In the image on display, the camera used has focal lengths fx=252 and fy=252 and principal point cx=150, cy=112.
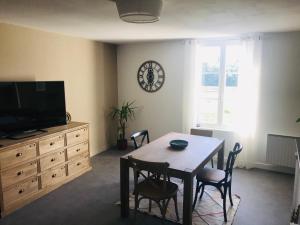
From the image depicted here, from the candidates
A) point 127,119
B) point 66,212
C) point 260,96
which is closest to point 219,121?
point 260,96

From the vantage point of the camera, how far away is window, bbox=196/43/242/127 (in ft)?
14.8

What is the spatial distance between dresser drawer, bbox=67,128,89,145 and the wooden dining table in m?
1.27

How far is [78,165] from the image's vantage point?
4016 millimetres

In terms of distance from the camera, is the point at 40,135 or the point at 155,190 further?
the point at 40,135

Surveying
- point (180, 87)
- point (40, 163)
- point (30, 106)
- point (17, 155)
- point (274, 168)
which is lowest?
point (274, 168)

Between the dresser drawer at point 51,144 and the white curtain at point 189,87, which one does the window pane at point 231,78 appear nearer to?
the white curtain at point 189,87

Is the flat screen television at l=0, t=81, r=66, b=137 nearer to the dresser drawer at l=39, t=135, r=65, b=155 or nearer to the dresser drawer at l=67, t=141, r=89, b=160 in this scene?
the dresser drawer at l=39, t=135, r=65, b=155

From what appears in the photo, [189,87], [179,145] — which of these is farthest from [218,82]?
[179,145]

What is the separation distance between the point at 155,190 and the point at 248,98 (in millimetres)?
2501

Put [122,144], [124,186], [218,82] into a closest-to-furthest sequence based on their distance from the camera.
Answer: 1. [124,186]
2. [218,82]
3. [122,144]

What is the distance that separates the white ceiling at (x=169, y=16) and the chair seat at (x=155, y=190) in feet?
5.95

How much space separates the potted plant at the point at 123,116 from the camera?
5.34 metres

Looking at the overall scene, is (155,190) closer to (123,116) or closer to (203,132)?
(203,132)

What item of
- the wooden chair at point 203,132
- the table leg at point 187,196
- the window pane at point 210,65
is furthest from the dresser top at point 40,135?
the window pane at point 210,65
